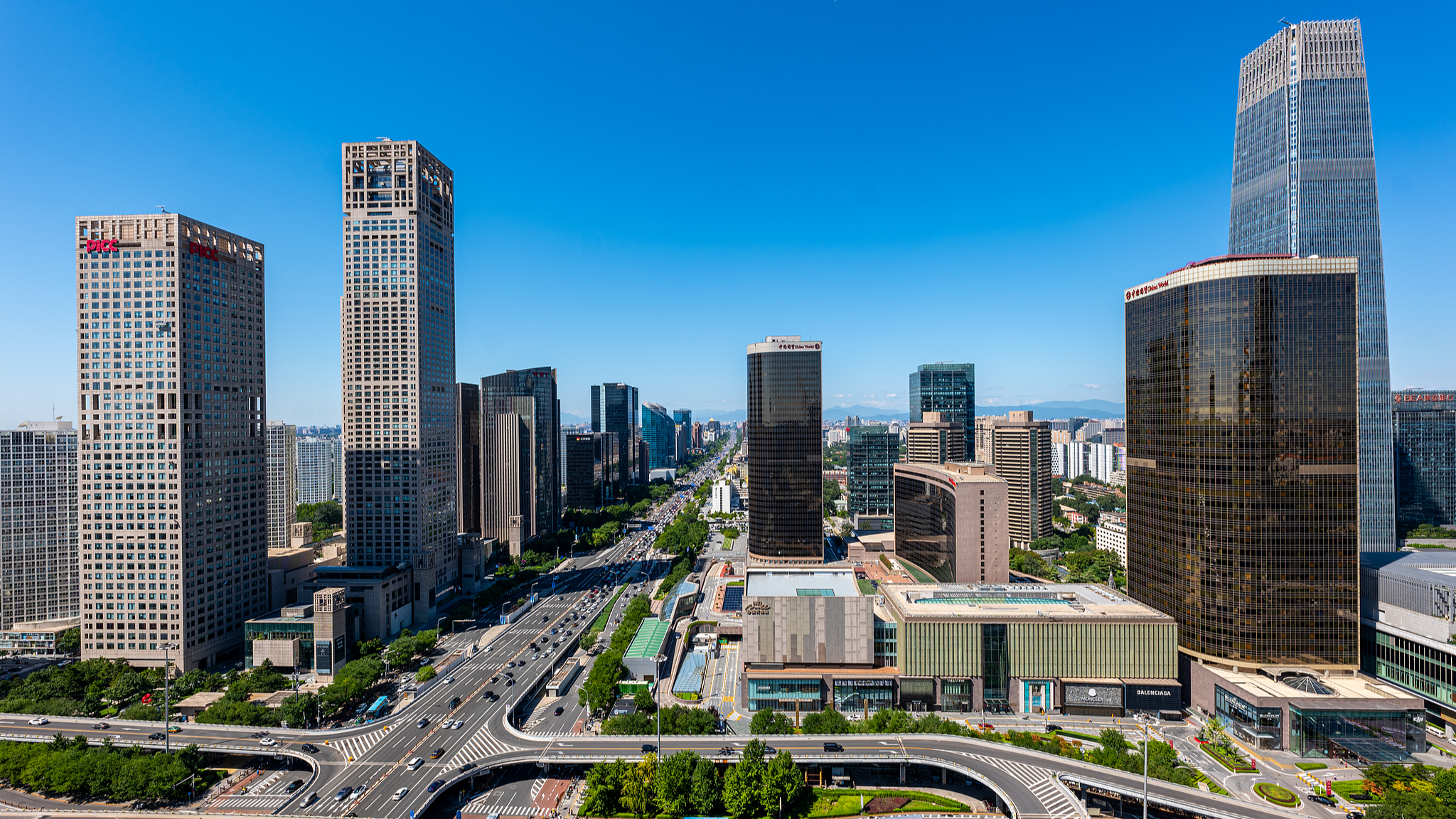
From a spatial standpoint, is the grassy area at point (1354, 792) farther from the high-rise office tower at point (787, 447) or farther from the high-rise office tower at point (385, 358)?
the high-rise office tower at point (385, 358)

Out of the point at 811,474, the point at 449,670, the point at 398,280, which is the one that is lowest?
the point at 449,670

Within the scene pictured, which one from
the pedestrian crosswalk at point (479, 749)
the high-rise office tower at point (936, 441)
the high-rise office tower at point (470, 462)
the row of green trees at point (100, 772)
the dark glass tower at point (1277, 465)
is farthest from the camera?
the high-rise office tower at point (936, 441)

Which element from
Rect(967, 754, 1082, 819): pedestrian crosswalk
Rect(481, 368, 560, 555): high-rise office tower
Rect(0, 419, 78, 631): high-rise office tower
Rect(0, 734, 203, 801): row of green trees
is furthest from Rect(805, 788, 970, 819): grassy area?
Rect(481, 368, 560, 555): high-rise office tower

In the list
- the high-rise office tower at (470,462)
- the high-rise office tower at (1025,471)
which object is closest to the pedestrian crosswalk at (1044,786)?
the high-rise office tower at (1025,471)

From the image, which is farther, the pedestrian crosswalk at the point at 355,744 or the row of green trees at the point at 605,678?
the row of green trees at the point at 605,678

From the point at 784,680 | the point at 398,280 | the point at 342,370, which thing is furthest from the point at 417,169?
the point at 784,680

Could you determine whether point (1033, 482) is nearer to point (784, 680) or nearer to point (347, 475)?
point (784, 680)
